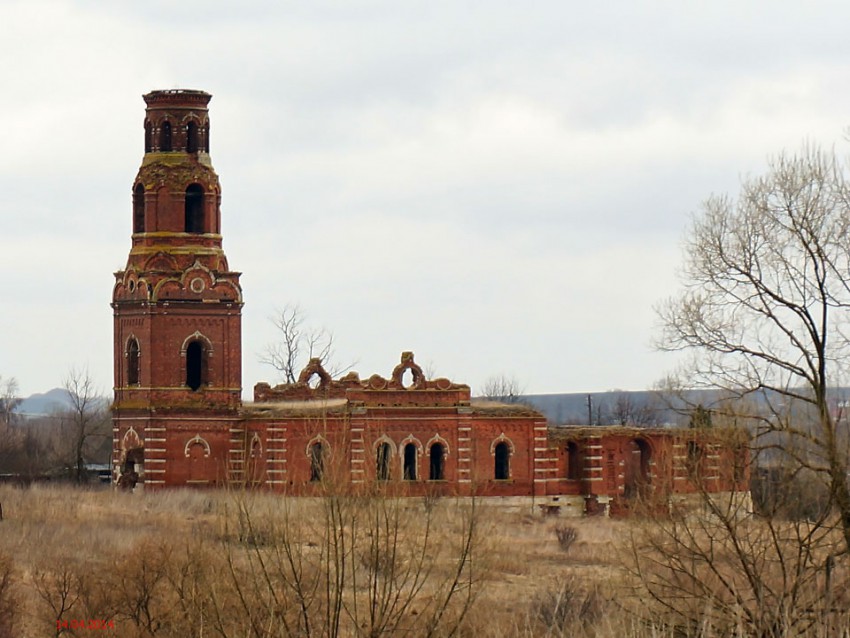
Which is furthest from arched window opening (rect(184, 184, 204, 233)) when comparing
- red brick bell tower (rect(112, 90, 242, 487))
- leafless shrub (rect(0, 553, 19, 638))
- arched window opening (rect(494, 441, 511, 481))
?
leafless shrub (rect(0, 553, 19, 638))

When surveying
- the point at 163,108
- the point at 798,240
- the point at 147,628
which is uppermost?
the point at 163,108

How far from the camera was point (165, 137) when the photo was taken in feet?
165

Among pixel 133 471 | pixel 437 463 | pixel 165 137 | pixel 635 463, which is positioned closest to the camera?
pixel 133 471

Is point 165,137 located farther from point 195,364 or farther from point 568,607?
point 568,607

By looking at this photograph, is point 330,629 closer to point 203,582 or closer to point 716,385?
point 203,582

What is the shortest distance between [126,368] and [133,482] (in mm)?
3378

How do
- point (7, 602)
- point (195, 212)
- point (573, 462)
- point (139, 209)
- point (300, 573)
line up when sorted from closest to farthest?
point (300, 573), point (7, 602), point (195, 212), point (139, 209), point (573, 462)

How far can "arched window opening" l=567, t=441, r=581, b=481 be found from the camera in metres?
51.7

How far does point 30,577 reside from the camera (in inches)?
1221

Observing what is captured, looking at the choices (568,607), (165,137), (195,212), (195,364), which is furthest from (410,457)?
(568,607)

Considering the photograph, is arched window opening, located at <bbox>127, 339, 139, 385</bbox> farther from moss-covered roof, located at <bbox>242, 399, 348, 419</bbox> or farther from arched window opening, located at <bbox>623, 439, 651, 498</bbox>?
arched window opening, located at <bbox>623, 439, 651, 498</bbox>

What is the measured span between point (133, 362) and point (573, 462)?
13.5 metres

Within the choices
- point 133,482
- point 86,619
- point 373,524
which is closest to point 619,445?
point 133,482

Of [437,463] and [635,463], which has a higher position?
Answer: [437,463]
